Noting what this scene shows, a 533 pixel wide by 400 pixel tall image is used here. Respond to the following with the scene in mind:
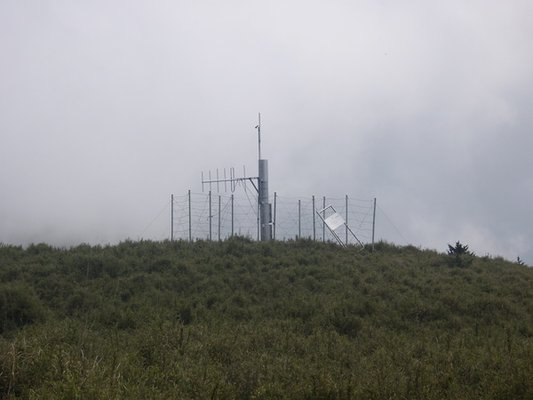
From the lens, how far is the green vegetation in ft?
28.1

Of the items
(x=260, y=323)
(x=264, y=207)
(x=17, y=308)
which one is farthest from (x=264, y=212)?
(x=17, y=308)

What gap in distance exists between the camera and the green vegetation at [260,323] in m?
8.57

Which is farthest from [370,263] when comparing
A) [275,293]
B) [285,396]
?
[285,396]

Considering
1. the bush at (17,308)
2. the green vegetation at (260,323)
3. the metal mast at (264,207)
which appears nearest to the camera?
the green vegetation at (260,323)

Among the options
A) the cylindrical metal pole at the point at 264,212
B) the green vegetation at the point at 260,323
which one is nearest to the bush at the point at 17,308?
the green vegetation at the point at 260,323

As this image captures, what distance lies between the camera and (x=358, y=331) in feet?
46.8

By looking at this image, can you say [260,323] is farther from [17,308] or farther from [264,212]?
[264,212]

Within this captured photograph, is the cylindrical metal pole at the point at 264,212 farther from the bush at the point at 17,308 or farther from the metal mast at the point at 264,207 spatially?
the bush at the point at 17,308

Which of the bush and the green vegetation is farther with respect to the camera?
the bush

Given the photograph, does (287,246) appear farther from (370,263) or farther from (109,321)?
(109,321)

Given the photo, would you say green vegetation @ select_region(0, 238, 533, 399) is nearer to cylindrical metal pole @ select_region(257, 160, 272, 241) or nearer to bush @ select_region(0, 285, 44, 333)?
bush @ select_region(0, 285, 44, 333)

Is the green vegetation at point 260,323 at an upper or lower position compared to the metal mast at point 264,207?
lower

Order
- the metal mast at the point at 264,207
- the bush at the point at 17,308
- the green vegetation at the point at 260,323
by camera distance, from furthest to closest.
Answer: the metal mast at the point at 264,207 → the bush at the point at 17,308 → the green vegetation at the point at 260,323

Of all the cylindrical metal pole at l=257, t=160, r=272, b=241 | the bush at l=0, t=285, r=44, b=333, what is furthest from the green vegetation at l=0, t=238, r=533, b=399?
the cylindrical metal pole at l=257, t=160, r=272, b=241
